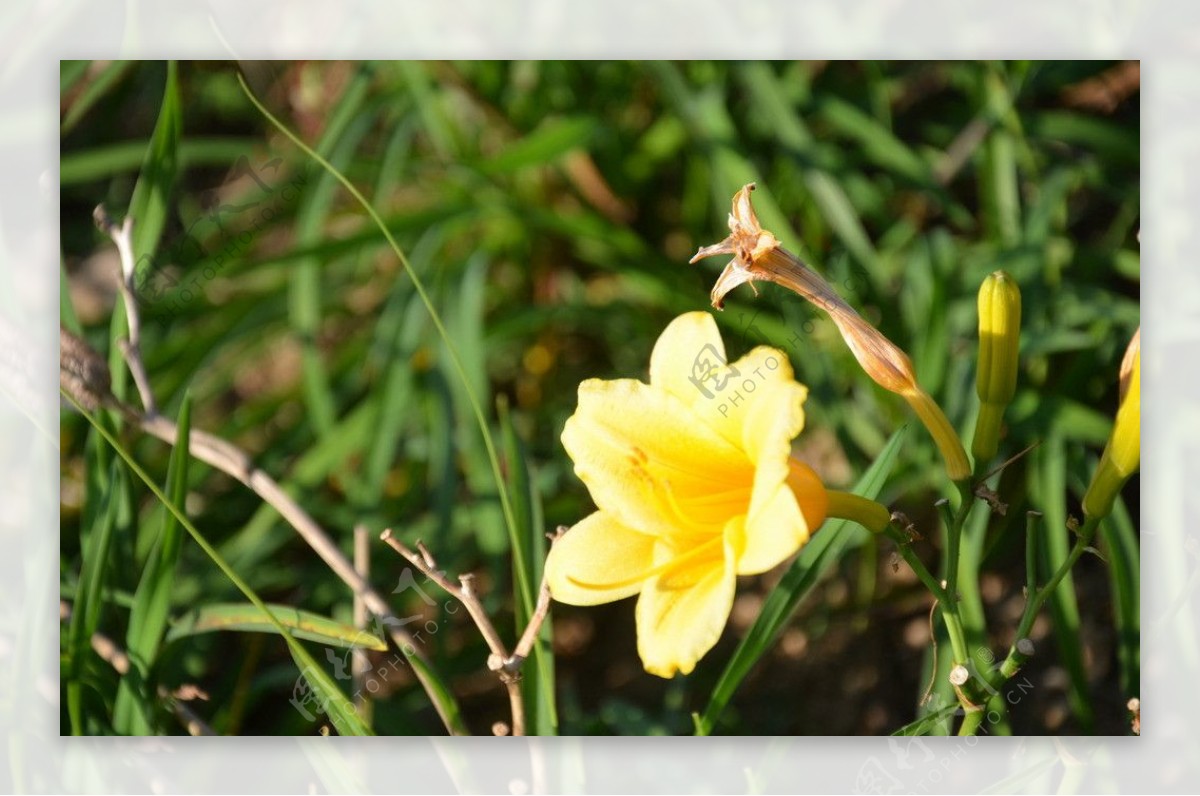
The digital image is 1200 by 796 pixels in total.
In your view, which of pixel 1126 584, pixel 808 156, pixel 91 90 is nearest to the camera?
pixel 1126 584

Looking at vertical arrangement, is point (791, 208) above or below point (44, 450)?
above

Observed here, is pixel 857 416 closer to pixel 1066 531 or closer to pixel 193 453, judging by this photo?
pixel 1066 531

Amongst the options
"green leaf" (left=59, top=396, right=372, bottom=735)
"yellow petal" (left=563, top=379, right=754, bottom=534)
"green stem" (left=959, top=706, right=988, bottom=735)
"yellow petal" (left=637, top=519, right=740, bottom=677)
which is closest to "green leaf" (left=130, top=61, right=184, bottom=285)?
"green leaf" (left=59, top=396, right=372, bottom=735)

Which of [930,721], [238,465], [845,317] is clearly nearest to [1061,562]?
[930,721]

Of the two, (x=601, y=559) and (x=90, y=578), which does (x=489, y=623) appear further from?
(x=90, y=578)

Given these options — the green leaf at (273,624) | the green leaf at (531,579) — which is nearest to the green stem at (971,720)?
the green leaf at (531,579)

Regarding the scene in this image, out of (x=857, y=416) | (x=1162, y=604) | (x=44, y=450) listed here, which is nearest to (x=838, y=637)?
(x=857, y=416)

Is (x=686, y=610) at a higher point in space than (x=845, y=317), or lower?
lower
